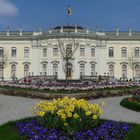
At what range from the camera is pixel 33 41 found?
52844mm

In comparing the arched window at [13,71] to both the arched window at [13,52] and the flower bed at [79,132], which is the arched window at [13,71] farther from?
the flower bed at [79,132]

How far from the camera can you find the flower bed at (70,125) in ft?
23.5

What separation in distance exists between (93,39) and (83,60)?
3.67 metres

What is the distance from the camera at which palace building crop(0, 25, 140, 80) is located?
1980 inches

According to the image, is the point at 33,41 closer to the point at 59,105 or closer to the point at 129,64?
the point at 129,64

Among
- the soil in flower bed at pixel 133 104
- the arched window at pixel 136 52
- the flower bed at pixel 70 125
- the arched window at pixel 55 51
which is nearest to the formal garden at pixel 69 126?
the flower bed at pixel 70 125

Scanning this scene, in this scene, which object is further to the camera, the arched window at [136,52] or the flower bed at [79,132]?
the arched window at [136,52]

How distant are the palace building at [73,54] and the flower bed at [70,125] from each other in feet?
135

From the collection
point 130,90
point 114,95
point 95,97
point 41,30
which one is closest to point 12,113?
point 95,97

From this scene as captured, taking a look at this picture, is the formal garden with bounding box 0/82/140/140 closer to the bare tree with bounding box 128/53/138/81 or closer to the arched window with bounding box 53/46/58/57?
the arched window with bounding box 53/46/58/57

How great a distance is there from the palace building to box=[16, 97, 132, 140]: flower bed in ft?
135

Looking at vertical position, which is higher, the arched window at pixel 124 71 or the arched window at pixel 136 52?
the arched window at pixel 136 52

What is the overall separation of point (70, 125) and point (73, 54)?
140ft

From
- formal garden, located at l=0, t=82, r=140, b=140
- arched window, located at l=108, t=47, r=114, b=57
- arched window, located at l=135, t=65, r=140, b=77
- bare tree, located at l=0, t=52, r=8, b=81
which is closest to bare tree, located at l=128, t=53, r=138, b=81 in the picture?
arched window, located at l=135, t=65, r=140, b=77
